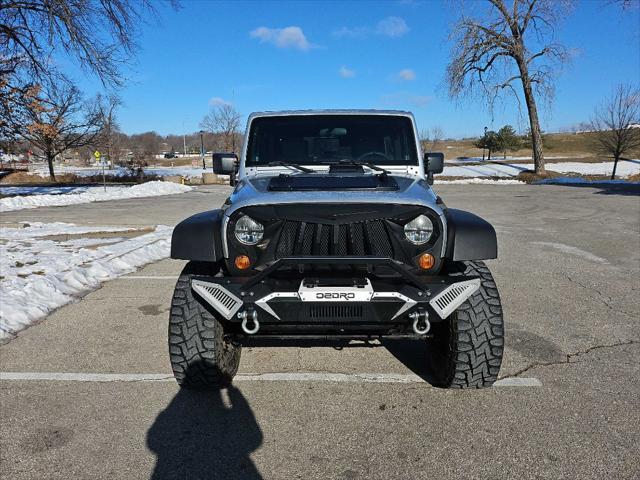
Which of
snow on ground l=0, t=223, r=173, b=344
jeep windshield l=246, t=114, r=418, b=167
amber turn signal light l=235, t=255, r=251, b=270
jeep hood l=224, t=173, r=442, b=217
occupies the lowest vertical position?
snow on ground l=0, t=223, r=173, b=344

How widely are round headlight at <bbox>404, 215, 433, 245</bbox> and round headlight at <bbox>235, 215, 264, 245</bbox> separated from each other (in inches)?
33.5

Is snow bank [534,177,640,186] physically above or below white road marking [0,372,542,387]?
above

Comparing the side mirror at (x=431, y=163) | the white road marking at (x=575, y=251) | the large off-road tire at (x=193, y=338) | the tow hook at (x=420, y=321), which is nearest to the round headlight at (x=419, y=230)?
the tow hook at (x=420, y=321)

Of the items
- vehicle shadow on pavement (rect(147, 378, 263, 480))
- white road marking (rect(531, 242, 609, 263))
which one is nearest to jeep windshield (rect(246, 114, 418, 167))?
vehicle shadow on pavement (rect(147, 378, 263, 480))

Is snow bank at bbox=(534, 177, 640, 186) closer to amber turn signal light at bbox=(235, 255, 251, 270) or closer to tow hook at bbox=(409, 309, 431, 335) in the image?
tow hook at bbox=(409, 309, 431, 335)

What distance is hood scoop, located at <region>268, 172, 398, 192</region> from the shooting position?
297 cm

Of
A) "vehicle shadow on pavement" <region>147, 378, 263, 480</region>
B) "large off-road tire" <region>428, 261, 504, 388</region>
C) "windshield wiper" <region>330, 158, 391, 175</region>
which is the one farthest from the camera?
"windshield wiper" <region>330, 158, 391, 175</region>

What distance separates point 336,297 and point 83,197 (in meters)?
19.7

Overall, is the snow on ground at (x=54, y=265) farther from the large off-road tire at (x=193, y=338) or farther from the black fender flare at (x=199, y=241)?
the black fender flare at (x=199, y=241)

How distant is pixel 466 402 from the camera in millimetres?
2945

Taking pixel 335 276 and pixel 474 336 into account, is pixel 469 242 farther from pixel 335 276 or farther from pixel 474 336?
pixel 335 276

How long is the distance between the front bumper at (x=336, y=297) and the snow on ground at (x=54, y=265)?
8.80 feet

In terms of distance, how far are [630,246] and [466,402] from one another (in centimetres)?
697

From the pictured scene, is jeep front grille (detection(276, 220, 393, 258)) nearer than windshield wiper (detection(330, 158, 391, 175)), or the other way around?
jeep front grille (detection(276, 220, 393, 258))
